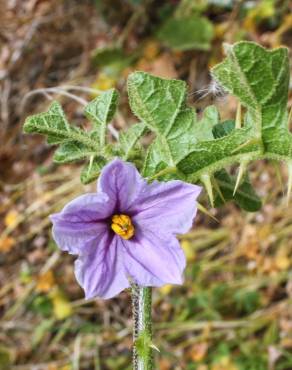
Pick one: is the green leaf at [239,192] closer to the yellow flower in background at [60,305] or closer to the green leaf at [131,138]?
the green leaf at [131,138]

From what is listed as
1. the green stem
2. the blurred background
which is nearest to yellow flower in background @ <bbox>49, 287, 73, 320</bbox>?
the blurred background

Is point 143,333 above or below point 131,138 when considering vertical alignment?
below

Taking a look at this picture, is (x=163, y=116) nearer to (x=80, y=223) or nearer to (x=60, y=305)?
(x=80, y=223)

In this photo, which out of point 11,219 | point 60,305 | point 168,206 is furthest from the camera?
point 11,219

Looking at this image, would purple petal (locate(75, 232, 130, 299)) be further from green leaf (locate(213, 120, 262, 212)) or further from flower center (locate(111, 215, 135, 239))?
green leaf (locate(213, 120, 262, 212))

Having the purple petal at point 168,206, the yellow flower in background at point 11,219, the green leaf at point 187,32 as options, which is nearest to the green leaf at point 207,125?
the purple petal at point 168,206

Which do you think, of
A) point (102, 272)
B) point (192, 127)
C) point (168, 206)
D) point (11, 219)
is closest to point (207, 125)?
point (192, 127)

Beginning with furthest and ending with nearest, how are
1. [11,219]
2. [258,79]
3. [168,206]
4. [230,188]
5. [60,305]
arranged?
1. [11,219]
2. [60,305]
3. [230,188]
4. [168,206]
5. [258,79]
